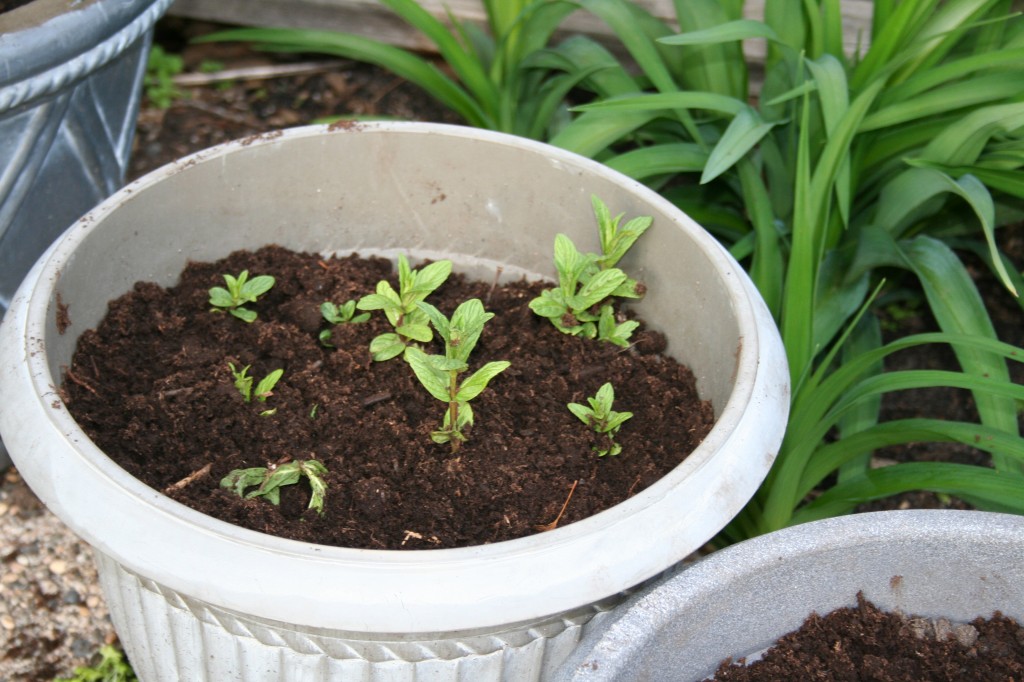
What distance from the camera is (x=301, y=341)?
4.79 feet

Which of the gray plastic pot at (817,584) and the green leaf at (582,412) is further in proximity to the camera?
the green leaf at (582,412)

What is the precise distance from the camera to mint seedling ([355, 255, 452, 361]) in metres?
1.38

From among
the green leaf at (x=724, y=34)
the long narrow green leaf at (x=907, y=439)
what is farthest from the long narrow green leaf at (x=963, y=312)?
the green leaf at (x=724, y=34)

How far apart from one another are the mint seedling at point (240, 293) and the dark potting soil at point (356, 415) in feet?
0.06

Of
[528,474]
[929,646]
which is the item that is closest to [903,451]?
[929,646]

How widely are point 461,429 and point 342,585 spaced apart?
39 centimetres

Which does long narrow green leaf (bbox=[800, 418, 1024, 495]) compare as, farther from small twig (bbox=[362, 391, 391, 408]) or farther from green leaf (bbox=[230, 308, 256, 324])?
green leaf (bbox=[230, 308, 256, 324])

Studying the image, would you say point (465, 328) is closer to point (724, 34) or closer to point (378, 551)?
point (378, 551)

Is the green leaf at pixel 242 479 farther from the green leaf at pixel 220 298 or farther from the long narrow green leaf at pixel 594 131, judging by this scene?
the long narrow green leaf at pixel 594 131

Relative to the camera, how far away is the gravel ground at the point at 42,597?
5.26 feet

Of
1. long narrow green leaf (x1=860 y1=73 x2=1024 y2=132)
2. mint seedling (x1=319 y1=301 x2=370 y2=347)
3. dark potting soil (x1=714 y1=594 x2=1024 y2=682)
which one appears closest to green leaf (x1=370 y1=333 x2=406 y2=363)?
mint seedling (x1=319 y1=301 x2=370 y2=347)

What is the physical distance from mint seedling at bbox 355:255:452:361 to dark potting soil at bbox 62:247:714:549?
0.15 feet

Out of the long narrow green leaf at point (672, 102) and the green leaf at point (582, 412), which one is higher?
the long narrow green leaf at point (672, 102)

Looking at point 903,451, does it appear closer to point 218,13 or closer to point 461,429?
point 461,429
